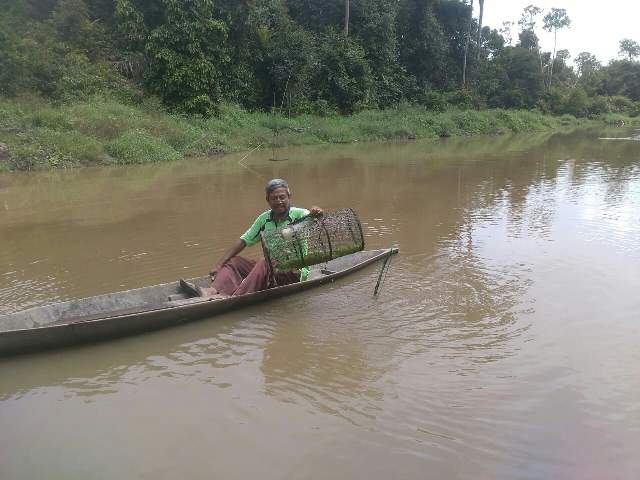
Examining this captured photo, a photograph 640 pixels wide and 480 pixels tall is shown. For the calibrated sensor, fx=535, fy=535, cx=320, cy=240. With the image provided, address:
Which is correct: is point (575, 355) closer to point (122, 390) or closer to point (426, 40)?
point (122, 390)

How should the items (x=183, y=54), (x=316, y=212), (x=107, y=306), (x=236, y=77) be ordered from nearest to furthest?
(x=107, y=306) → (x=316, y=212) → (x=183, y=54) → (x=236, y=77)

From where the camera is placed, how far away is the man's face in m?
4.76

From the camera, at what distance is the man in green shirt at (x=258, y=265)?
15.6 ft

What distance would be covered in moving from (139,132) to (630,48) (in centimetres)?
5730

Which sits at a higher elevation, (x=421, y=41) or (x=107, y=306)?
(x=421, y=41)

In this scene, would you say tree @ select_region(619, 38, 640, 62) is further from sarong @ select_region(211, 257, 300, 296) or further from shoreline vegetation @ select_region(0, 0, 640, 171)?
sarong @ select_region(211, 257, 300, 296)

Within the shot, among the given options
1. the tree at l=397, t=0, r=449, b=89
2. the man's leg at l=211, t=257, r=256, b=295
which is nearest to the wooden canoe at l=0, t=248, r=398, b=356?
the man's leg at l=211, t=257, r=256, b=295

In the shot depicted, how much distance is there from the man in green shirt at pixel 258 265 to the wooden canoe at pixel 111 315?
0.41 ft

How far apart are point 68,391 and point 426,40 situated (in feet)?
109

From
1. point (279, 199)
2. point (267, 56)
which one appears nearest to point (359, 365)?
point (279, 199)

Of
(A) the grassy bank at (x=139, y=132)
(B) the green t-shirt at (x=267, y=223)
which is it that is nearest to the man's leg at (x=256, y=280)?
(B) the green t-shirt at (x=267, y=223)

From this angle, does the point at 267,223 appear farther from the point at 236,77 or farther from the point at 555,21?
the point at 555,21

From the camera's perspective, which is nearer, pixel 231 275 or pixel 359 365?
pixel 359 365

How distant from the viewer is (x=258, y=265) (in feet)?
16.0
